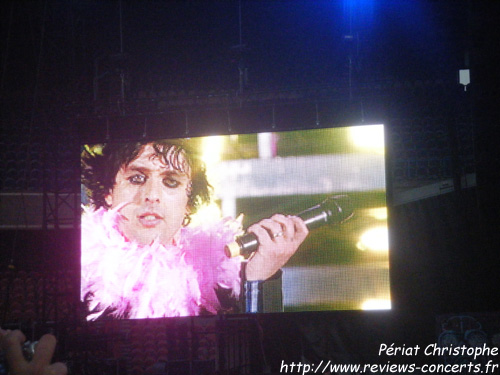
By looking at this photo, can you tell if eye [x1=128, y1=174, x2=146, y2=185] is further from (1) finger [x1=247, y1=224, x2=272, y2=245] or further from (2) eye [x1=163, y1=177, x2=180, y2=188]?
(1) finger [x1=247, y1=224, x2=272, y2=245]

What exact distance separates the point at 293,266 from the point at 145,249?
1.93m

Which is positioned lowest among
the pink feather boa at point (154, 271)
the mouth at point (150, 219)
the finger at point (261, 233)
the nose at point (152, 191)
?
the pink feather boa at point (154, 271)

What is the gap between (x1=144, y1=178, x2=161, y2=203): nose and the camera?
7.88 meters

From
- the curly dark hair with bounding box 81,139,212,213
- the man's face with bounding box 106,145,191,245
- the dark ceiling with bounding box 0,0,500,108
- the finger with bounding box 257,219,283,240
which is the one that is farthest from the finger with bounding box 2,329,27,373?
the dark ceiling with bounding box 0,0,500,108

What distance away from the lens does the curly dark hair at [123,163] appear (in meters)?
7.80

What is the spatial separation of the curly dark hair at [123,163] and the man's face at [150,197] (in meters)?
0.06

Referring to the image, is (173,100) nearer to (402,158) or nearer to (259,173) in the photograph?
(259,173)

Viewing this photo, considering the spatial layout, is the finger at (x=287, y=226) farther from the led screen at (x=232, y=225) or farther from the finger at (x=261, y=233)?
the finger at (x=261, y=233)

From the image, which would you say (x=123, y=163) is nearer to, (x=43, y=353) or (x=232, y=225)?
(x=232, y=225)

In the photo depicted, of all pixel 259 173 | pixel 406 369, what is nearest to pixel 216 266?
pixel 259 173

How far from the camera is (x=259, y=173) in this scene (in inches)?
300

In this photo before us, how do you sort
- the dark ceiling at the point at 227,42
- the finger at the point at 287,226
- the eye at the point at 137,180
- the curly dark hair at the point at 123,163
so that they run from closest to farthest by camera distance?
the finger at the point at 287,226
the curly dark hair at the point at 123,163
the eye at the point at 137,180
the dark ceiling at the point at 227,42

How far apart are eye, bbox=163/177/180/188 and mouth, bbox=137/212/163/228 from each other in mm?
421

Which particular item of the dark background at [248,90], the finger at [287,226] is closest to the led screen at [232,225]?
the finger at [287,226]
